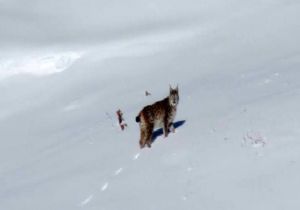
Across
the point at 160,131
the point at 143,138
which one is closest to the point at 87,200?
the point at 143,138

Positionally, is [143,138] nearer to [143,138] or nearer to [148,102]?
[143,138]

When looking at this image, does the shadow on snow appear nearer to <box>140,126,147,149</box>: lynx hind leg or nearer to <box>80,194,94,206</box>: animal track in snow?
<box>140,126,147,149</box>: lynx hind leg

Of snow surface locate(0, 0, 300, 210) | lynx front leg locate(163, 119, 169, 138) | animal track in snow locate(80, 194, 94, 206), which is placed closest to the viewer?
snow surface locate(0, 0, 300, 210)

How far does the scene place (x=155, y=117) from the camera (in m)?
16.0

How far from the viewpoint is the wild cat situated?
1581cm

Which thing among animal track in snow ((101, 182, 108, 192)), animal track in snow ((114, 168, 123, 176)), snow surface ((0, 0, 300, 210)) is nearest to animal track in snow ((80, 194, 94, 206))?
snow surface ((0, 0, 300, 210))

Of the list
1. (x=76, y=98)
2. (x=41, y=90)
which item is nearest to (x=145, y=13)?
(x=41, y=90)

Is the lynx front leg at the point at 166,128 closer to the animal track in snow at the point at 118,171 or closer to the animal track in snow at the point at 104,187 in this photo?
the animal track in snow at the point at 118,171

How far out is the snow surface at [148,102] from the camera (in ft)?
37.3

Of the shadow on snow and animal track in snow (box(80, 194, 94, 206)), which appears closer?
animal track in snow (box(80, 194, 94, 206))

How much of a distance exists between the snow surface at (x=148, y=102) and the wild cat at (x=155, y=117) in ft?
1.03

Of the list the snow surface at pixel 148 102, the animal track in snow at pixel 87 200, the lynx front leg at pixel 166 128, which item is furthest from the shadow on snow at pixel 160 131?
the animal track in snow at pixel 87 200

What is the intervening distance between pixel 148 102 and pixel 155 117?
12.1 meters

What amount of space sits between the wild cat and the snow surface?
0.31 meters
